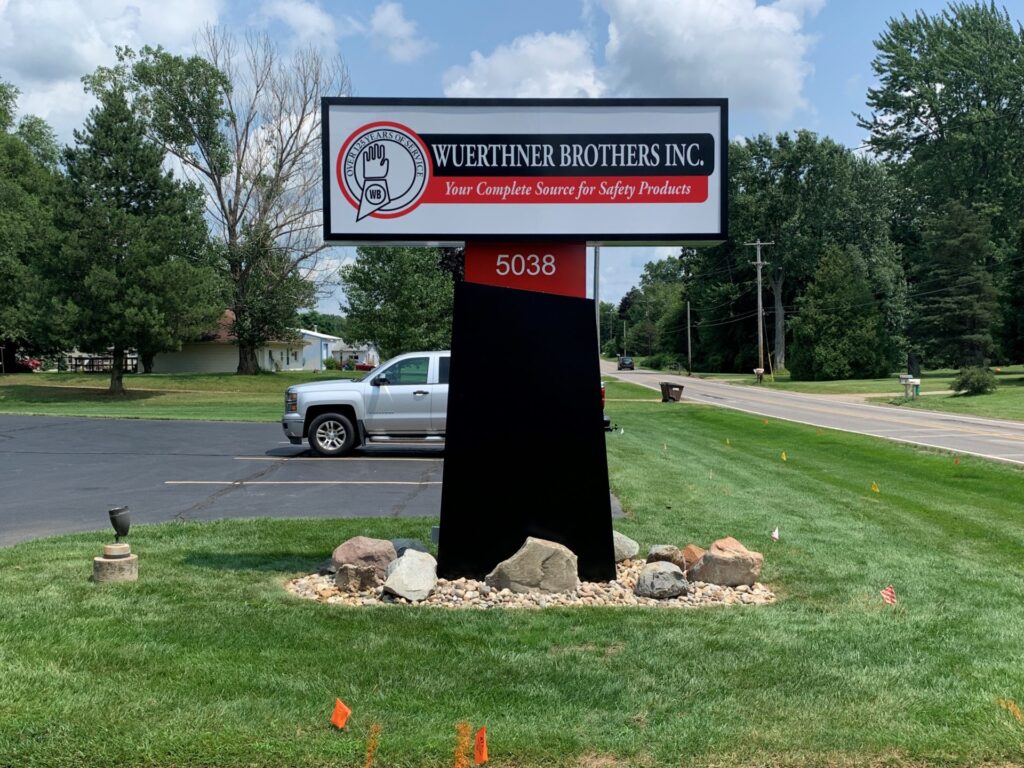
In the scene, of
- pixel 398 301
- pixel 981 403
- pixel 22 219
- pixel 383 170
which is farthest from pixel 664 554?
pixel 22 219

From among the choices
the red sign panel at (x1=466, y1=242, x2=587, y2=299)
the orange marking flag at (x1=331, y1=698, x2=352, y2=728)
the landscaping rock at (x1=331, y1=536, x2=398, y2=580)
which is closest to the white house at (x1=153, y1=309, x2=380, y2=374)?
the red sign panel at (x1=466, y1=242, x2=587, y2=299)

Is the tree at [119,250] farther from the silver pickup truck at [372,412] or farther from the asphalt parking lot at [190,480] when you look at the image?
the silver pickup truck at [372,412]

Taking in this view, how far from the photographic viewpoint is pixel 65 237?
36.4 meters

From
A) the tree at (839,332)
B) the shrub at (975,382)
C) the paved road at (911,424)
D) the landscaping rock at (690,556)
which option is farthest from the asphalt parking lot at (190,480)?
the tree at (839,332)

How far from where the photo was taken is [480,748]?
3.66 metres

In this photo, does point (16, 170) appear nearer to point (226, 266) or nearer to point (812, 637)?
point (226, 266)

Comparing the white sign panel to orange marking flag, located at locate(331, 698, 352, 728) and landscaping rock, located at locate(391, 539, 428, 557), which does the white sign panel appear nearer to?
landscaping rock, located at locate(391, 539, 428, 557)

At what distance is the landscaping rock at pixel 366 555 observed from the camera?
21.8 feet

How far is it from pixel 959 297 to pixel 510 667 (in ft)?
186

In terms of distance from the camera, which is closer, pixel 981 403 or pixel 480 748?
pixel 480 748

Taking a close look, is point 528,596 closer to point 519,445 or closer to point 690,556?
point 519,445

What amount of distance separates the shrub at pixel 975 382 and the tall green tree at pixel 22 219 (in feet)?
126

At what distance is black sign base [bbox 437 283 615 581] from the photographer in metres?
6.70

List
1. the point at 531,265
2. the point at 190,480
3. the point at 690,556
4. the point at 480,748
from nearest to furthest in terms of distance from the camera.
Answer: the point at 480,748
the point at 690,556
the point at 531,265
the point at 190,480
